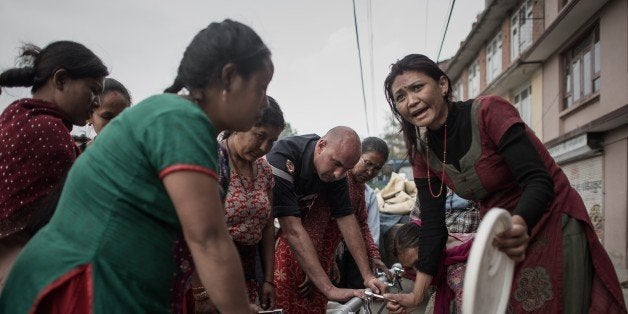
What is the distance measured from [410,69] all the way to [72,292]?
1.63 meters

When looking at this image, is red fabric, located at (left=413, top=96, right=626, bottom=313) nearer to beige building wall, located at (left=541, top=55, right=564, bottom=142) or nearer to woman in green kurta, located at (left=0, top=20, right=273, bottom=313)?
woman in green kurta, located at (left=0, top=20, right=273, bottom=313)

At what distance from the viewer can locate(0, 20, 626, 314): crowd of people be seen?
1.07m

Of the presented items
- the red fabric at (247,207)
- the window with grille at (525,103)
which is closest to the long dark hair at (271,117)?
the red fabric at (247,207)

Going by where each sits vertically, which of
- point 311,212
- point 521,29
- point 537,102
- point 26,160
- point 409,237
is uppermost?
point 521,29

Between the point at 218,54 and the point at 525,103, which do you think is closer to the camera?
the point at 218,54

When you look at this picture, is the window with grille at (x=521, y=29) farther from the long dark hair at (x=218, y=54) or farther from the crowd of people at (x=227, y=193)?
the long dark hair at (x=218, y=54)

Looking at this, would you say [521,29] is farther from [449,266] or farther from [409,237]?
[449,266]

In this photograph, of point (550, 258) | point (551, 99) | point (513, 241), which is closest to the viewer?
point (513, 241)

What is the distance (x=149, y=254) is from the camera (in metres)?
1.11

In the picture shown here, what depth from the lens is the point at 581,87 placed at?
1138 centimetres

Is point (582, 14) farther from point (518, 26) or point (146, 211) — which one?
point (146, 211)

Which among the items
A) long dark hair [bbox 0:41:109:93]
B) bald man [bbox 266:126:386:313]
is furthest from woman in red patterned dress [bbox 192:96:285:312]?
long dark hair [bbox 0:41:109:93]

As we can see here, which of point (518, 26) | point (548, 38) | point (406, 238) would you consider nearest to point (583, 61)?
point (548, 38)

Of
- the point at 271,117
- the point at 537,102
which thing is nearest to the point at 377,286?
the point at 271,117
